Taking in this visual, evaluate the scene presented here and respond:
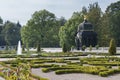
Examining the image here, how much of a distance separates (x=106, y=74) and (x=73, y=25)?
46403 millimetres

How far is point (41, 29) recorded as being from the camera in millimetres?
72750

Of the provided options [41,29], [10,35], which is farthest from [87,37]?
[10,35]

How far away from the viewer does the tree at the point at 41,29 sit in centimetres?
7112

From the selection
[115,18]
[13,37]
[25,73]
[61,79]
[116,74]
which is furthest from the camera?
[13,37]

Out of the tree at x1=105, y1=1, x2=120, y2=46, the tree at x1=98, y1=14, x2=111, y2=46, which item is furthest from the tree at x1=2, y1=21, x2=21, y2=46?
the tree at x1=105, y1=1, x2=120, y2=46

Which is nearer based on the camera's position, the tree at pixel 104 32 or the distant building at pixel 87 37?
the distant building at pixel 87 37

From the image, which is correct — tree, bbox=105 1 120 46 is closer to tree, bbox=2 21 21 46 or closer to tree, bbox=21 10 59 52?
tree, bbox=21 10 59 52

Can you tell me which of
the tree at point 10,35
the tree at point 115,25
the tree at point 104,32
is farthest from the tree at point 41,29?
the tree at point 10,35

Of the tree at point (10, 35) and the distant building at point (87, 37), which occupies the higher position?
the tree at point (10, 35)

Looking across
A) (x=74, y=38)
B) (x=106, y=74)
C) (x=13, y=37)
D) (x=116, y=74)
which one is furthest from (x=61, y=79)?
(x=13, y=37)

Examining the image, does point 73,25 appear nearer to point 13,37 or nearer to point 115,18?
point 115,18

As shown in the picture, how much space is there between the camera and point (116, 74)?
18078mm

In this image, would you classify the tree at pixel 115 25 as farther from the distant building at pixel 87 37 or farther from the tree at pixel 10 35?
the tree at pixel 10 35

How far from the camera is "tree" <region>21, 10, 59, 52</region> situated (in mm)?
71125
